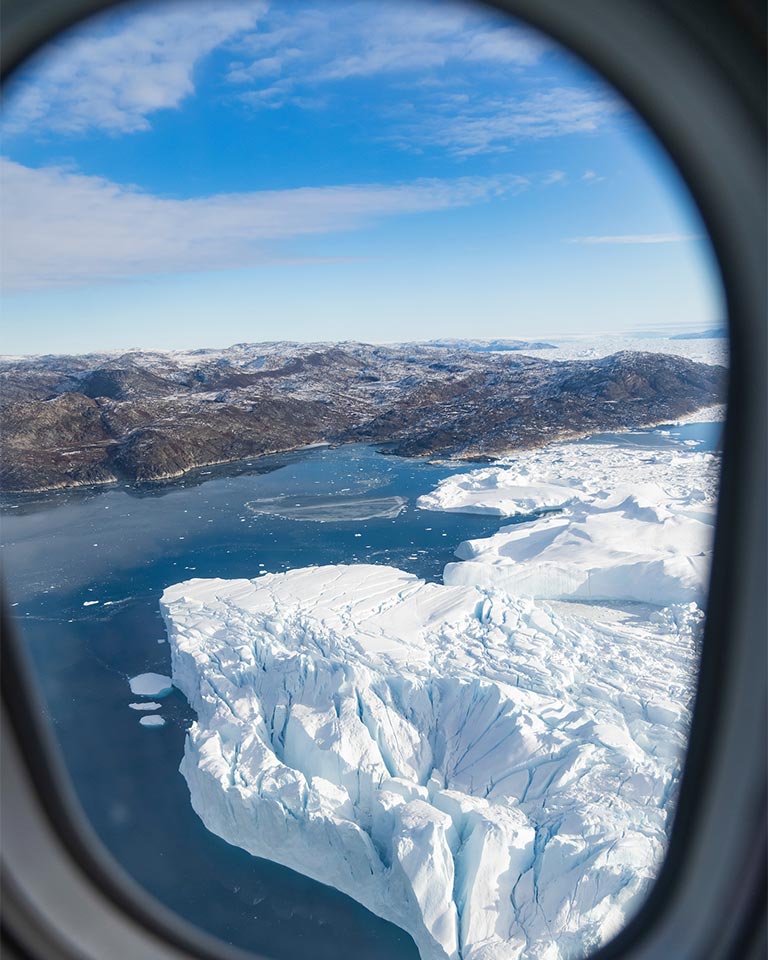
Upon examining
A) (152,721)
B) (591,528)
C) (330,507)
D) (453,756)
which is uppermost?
(330,507)

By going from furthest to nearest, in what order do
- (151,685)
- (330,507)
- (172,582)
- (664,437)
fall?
(664,437) < (330,507) < (172,582) < (151,685)

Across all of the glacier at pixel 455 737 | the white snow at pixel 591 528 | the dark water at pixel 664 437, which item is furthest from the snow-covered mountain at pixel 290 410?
the glacier at pixel 455 737

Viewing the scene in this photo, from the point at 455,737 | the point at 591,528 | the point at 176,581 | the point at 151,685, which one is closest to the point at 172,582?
the point at 176,581

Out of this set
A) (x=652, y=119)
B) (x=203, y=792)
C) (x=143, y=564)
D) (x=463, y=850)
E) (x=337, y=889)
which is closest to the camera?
(x=652, y=119)

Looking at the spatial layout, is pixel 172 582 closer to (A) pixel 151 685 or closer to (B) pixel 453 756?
(A) pixel 151 685

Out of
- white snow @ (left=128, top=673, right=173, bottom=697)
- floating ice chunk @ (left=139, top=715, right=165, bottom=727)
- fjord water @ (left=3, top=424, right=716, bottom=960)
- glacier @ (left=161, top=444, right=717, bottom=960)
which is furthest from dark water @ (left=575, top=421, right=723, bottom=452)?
floating ice chunk @ (left=139, top=715, right=165, bottom=727)

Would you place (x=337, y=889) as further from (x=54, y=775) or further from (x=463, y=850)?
(x=54, y=775)

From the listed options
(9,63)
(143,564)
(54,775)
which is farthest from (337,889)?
(143,564)

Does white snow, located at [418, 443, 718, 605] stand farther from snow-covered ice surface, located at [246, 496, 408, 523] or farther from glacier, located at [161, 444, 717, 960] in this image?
snow-covered ice surface, located at [246, 496, 408, 523]
